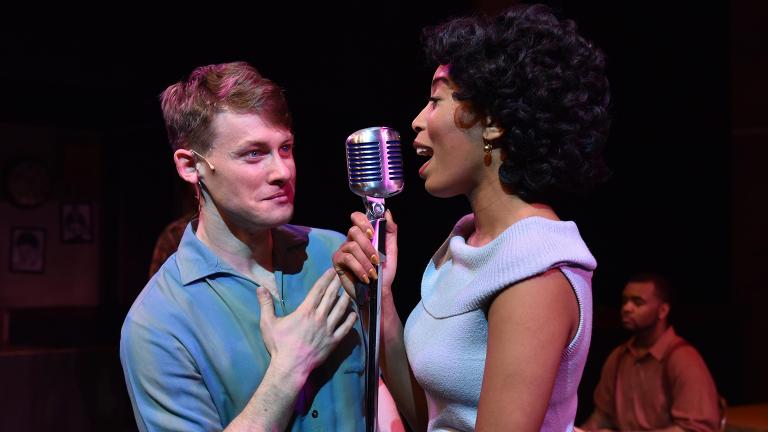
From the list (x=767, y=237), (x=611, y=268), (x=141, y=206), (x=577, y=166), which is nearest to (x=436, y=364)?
(x=577, y=166)

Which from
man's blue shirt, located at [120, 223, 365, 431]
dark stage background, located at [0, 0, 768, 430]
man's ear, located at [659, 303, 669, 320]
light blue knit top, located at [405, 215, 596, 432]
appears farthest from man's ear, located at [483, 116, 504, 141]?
man's ear, located at [659, 303, 669, 320]

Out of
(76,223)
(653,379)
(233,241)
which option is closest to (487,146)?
(233,241)

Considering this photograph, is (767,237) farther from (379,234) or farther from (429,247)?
(379,234)

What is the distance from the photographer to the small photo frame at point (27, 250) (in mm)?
6746

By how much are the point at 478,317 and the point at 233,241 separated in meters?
0.62

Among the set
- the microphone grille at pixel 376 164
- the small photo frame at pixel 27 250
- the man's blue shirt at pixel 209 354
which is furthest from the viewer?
the small photo frame at pixel 27 250

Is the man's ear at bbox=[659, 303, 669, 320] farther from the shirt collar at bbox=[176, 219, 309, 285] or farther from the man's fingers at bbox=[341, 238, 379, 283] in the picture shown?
the man's fingers at bbox=[341, 238, 379, 283]

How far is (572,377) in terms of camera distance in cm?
154

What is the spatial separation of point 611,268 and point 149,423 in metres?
4.71

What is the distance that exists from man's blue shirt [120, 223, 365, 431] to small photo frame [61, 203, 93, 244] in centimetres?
549

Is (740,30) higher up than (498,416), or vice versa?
(740,30)

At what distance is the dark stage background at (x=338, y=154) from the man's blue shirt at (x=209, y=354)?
2615 millimetres

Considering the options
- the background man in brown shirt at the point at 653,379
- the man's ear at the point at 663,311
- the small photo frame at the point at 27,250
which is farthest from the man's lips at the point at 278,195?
the small photo frame at the point at 27,250

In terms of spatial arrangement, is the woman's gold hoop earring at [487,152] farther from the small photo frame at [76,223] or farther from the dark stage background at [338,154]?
the small photo frame at [76,223]
